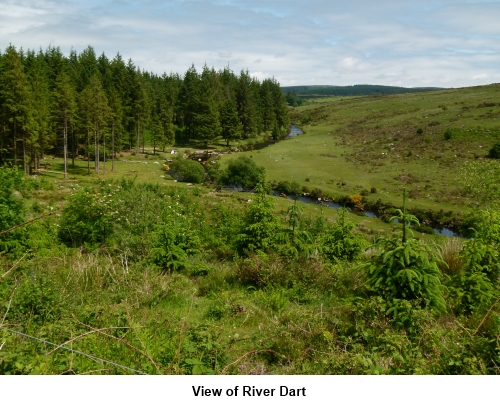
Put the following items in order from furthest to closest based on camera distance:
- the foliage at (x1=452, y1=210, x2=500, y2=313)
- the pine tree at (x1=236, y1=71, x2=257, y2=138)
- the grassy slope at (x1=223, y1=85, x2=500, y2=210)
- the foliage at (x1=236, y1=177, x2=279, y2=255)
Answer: the pine tree at (x1=236, y1=71, x2=257, y2=138) < the grassy slope at (x1=223, y1=85, x2=500, y2=210) < the foliage at (x1=236, y1=177, x2=279, y2=255) < the foliage at (x1=452, y1=210, x2=500, y2=313)

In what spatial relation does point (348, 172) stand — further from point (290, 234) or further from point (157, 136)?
point (290, 234)

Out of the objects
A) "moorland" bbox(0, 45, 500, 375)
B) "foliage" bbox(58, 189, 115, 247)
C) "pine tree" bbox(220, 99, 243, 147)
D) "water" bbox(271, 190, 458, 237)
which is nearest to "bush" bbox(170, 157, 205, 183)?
"water" bbox(271, 190, 458, 237)

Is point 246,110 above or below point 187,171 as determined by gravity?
above

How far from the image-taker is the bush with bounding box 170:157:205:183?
137 feet

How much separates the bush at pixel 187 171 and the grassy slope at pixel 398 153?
8241 millimetres

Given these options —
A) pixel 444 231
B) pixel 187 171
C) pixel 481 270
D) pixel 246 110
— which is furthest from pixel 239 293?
pixel 246 110

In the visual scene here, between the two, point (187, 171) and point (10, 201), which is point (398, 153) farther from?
point (10, 201)

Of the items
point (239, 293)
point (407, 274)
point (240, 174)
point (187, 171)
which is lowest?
point (240, 174)

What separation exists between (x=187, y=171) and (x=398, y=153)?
28.1 meters

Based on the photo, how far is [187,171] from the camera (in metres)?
A: 41.9

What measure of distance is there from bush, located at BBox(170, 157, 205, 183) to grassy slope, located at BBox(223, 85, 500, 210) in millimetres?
8241

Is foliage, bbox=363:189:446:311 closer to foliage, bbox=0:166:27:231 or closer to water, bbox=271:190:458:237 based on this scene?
foliage, bbox=0:166:27:231

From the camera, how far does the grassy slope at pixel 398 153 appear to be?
3681 cm

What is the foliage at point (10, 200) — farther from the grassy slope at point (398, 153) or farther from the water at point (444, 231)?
the grassy slope at point (398, 153)
